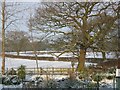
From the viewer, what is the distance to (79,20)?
202 cm

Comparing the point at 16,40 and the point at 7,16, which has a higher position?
the point at 7,16

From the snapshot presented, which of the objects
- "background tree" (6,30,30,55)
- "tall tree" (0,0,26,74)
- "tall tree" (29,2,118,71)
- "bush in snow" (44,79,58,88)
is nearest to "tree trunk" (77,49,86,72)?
"tall tree" (29,2,118,71)

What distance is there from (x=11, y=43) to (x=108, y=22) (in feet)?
3.23

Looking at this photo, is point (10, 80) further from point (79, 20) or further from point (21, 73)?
point (79, 20)

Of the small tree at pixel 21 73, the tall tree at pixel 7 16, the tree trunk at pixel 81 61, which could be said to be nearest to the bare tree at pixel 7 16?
the tall tree at pixel 7 16

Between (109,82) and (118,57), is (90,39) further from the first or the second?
(109,82)

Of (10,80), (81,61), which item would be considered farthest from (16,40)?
(81,61)

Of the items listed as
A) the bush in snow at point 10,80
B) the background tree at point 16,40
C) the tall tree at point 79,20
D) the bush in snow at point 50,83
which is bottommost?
the bush in snow at point 50,83

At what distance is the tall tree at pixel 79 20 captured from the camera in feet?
6.46

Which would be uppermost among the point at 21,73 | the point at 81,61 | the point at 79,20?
the point at 79,20

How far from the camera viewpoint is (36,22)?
202 centimetres

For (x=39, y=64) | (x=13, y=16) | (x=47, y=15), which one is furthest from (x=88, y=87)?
(x=13, y=16)

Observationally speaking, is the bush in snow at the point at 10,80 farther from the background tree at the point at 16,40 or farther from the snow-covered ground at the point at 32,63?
the background tree at the point at 16,40

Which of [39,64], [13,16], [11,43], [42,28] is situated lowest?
[39,64]
